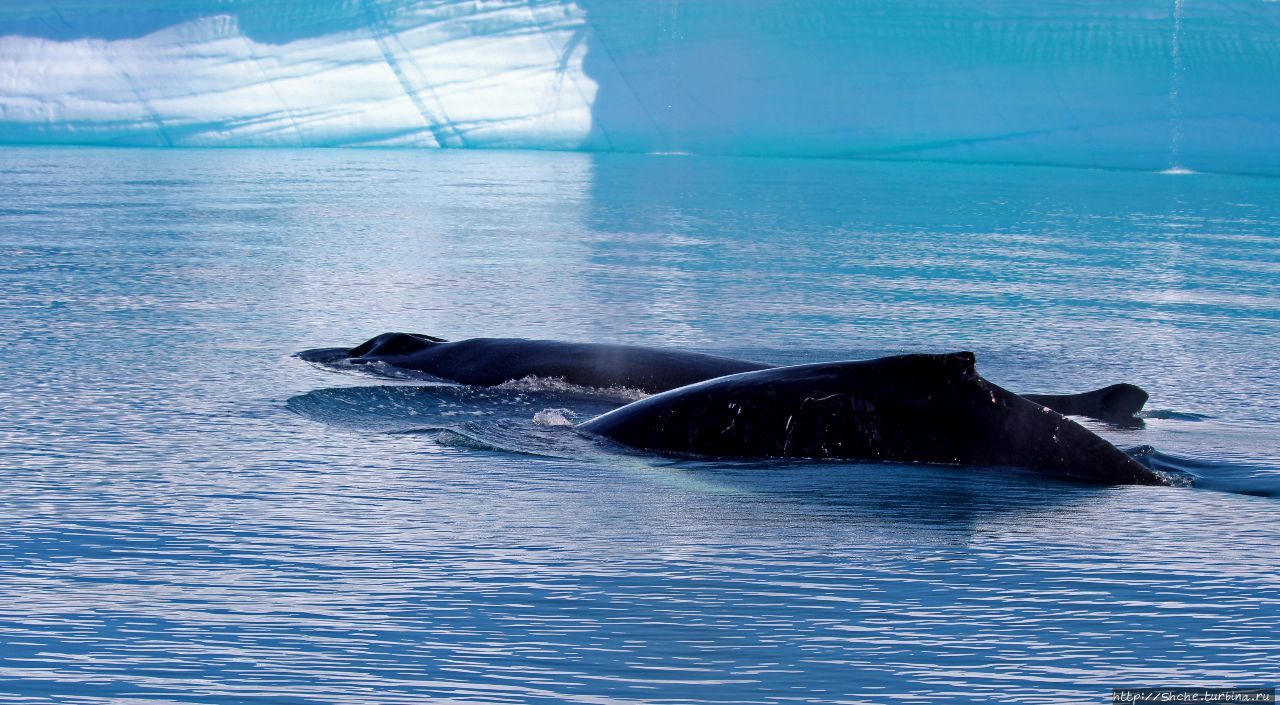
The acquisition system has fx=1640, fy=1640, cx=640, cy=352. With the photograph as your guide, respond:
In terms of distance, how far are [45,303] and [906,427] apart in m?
6.37

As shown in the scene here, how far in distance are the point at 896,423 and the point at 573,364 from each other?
245 centimetres

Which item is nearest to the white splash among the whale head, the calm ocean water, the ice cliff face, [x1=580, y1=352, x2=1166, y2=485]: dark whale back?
the calm ocean water

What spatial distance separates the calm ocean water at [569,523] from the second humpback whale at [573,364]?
25cm

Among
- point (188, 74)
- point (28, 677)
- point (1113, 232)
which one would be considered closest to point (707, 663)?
point (28, 677)

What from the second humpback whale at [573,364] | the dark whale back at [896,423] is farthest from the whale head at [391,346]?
the dark whale back at [896,423]

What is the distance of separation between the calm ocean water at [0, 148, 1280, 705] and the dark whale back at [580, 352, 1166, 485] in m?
0.16

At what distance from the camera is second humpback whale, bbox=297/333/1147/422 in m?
6.95

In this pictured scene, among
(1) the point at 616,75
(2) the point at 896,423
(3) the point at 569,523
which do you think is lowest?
(3) the point at 569,523

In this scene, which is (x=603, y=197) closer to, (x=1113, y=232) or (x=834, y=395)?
(x=1113, y=232)

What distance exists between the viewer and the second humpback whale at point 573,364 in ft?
22.8

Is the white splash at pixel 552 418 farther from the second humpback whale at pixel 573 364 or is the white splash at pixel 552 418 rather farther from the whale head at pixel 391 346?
the whale head at pixel 391 346

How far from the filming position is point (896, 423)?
5.38 m

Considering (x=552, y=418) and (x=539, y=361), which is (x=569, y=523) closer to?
(x=552, y=418)

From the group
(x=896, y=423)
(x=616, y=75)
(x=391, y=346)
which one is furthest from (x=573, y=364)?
(x=616, y=75)
